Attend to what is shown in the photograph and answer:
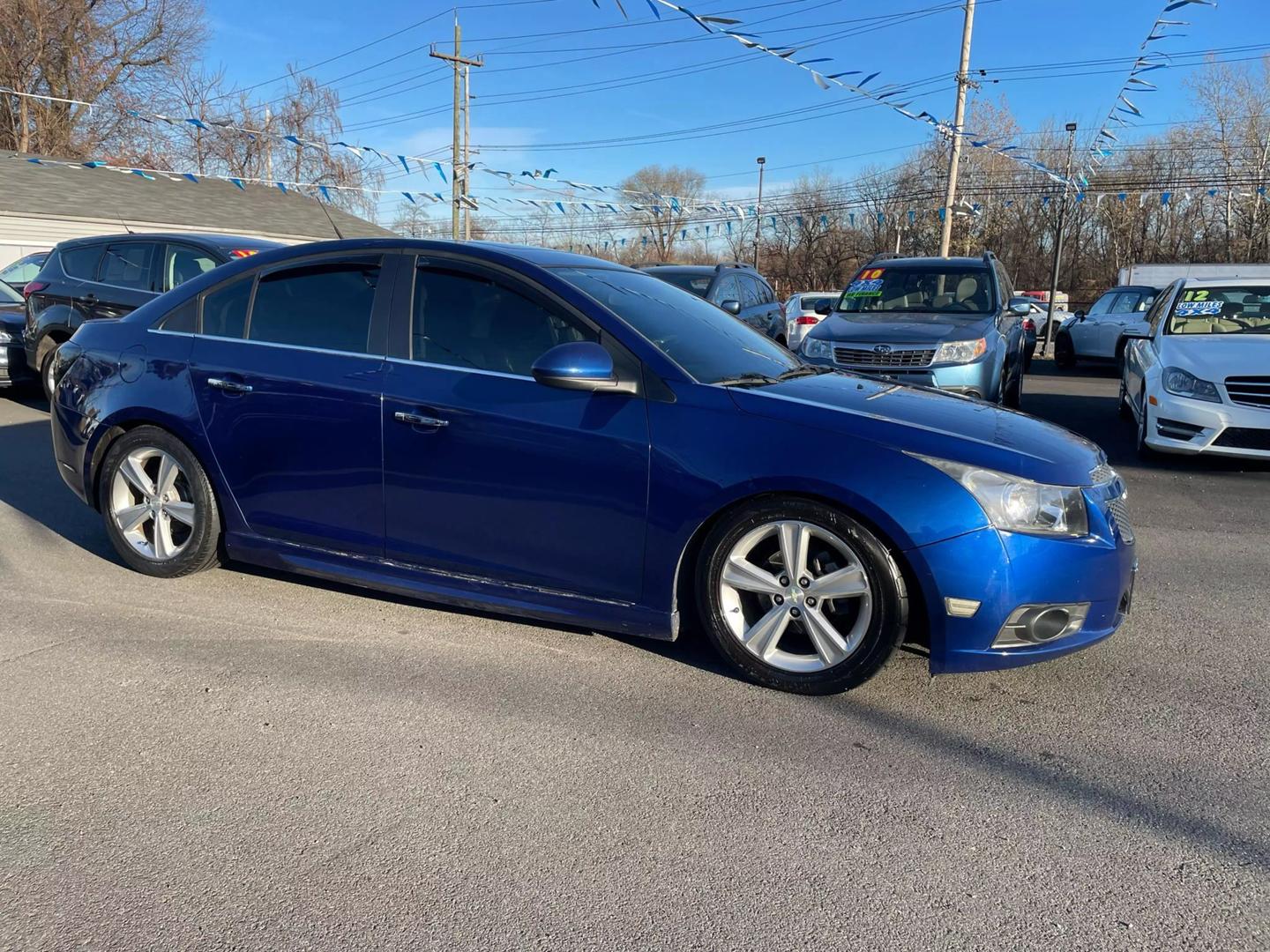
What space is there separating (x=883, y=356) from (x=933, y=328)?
23.5 inches

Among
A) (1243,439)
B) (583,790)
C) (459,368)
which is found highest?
(459,368)

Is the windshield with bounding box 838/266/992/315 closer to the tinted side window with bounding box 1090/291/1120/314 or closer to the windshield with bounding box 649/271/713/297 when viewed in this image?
the windshield with bounding box 649/271/713/297

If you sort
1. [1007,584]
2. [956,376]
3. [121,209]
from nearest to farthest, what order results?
[1007,584] → [956,376] → [121,209]

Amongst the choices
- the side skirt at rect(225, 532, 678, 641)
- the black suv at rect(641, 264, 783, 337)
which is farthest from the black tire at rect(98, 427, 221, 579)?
Result: the black suv at rect(641, 264, 783, 337)

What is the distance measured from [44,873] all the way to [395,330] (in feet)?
7.60

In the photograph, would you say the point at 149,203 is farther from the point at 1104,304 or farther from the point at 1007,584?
the point at 1007,584

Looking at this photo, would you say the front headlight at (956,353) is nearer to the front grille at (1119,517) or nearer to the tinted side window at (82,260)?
the front grille at (1119,517)

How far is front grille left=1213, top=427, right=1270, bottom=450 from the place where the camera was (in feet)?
23.4

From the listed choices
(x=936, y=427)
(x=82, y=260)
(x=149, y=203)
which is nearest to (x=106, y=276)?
(x=82, y=260)

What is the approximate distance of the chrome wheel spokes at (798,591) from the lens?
10.7 feet

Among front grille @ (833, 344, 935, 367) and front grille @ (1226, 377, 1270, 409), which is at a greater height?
front grille @ (833, 344, 935, 367)

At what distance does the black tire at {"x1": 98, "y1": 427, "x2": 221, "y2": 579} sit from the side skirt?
0.51 feet

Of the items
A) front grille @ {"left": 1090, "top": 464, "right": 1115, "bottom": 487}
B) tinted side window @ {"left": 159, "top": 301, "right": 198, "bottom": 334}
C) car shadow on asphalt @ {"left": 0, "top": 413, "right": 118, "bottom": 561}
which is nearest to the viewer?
front grille @ {"left": 1090, "top": 464, "right": 1115, "bottom": 487}

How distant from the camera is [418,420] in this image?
374 cm
